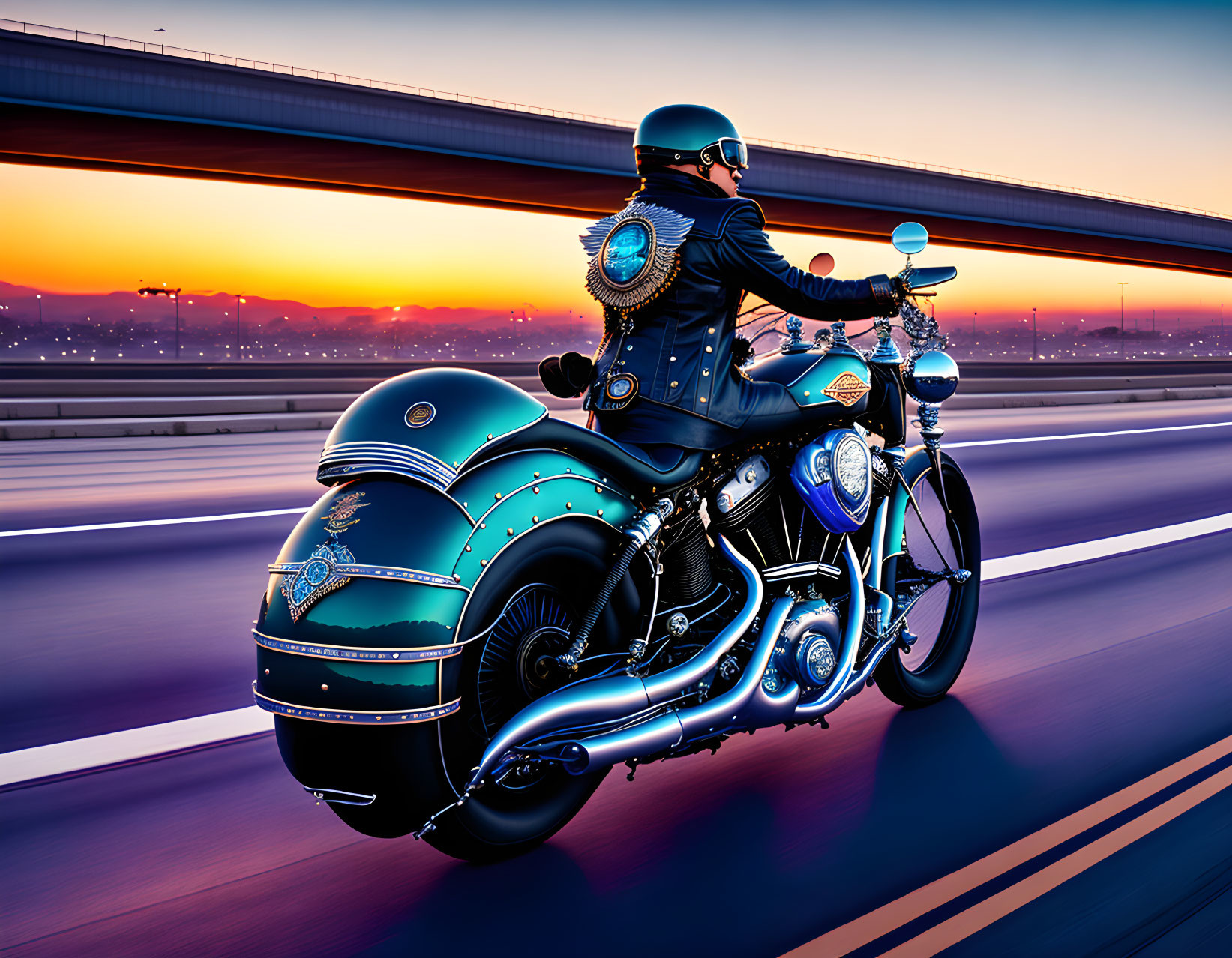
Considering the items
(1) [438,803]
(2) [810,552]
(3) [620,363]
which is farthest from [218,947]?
(2) [810,552]

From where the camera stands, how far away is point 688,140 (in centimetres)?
390

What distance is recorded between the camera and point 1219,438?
746 inches

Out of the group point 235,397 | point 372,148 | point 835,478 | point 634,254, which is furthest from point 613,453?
point 372,148

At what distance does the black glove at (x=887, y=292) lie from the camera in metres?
3.99

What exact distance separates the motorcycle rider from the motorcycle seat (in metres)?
0.05

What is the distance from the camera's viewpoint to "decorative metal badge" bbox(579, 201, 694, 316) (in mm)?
3752

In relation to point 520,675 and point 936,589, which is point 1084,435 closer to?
point 936,589

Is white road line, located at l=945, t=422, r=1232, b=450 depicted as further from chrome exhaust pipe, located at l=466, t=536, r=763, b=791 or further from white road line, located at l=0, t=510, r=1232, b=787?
chrome exhaust pipe, located at l=466, t=536, r=763, b=791

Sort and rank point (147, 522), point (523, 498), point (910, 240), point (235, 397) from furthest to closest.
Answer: point (235, 397), point (147, 522), point (910, 240), point (523, 498)

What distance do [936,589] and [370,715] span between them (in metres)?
3.29

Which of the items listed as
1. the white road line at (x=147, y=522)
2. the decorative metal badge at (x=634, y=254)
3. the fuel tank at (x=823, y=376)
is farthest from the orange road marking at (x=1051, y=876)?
the white road line at (x=147, y=522)

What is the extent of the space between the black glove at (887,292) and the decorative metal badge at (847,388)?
1.09 ft

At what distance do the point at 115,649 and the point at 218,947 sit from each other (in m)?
3.37

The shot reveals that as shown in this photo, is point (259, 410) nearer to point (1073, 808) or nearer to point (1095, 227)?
point (1073, 808)
